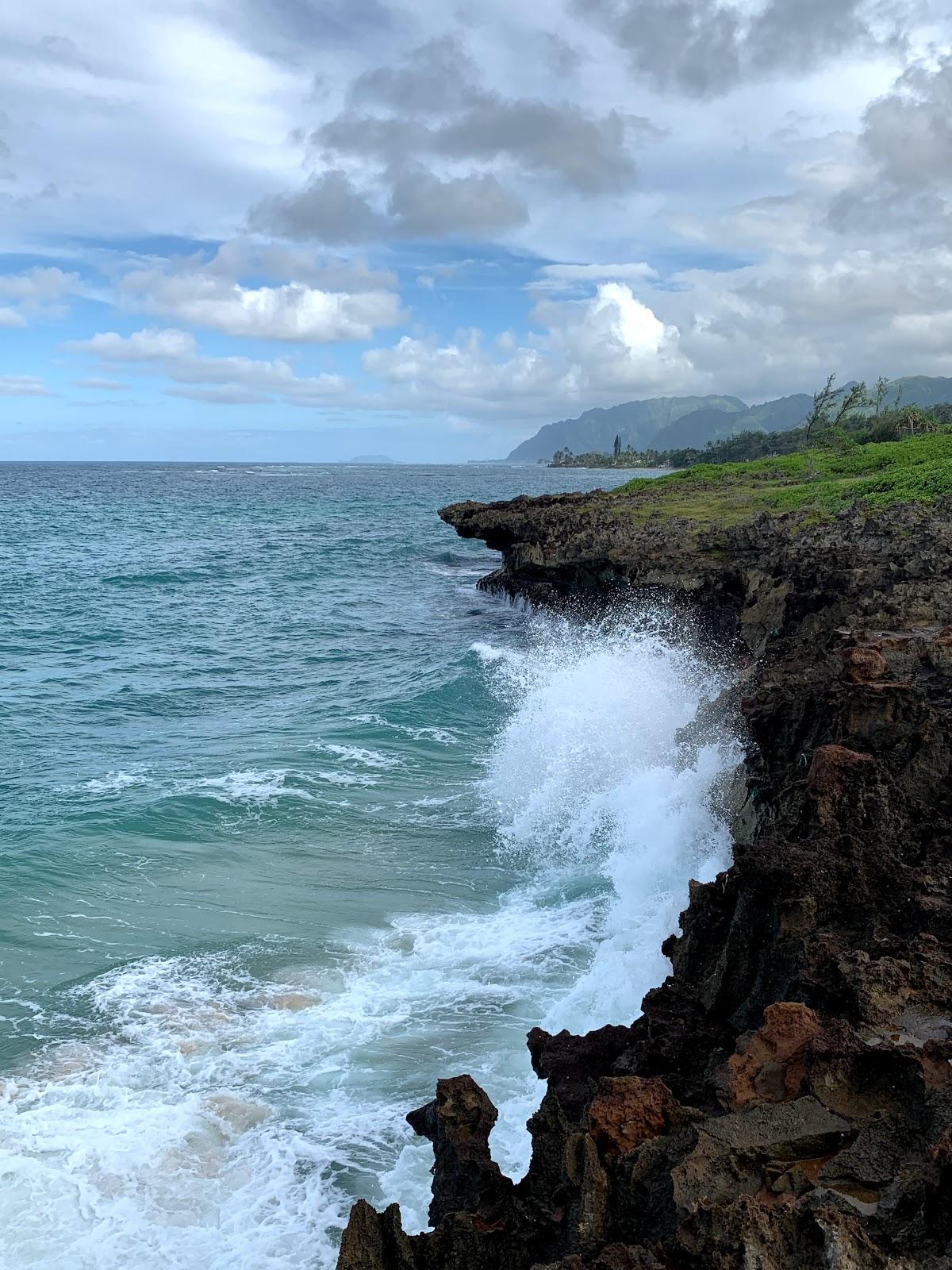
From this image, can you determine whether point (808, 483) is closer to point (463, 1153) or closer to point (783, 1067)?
point (783, 1067)

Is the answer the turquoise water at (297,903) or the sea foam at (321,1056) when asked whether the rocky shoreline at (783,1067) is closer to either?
the sea foam at (321,1056)

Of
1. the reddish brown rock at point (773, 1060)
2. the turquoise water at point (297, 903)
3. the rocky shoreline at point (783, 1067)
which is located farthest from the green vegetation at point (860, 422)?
the reddish brown rock at point (773, 1060)

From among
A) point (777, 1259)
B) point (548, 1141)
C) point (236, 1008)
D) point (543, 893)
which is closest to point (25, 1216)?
point (236, 1008)

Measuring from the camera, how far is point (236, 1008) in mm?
11648

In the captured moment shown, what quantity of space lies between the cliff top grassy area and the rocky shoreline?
22625mm

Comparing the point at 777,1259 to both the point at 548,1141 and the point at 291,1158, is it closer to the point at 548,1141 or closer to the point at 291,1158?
the point at 548,1141

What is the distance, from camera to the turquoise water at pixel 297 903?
9055mm

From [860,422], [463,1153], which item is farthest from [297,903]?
[860,422]

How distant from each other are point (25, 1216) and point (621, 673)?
18.2 metres

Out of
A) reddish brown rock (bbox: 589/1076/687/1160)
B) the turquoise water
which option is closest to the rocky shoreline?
reddish brown rock (bbox: 589/1076/687/1160)

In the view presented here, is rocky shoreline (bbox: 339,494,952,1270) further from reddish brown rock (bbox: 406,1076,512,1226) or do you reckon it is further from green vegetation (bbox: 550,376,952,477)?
green vegetation (bbox: 550,376,952,477)

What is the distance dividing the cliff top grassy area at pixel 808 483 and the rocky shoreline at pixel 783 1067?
22.6m

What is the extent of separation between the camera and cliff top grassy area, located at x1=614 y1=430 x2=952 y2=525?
112 feet

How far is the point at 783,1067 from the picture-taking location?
6.14 meters
